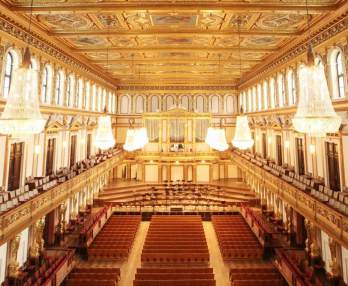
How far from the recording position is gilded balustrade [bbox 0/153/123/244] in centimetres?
848

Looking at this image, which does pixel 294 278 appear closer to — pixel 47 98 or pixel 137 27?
pixel 137 27

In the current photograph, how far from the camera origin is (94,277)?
11.1 metres

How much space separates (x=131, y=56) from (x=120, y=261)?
40.3 ft

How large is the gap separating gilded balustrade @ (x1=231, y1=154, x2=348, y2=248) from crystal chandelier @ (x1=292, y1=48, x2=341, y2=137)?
377 cm

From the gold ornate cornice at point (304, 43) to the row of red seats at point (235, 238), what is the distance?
1042 centimetres

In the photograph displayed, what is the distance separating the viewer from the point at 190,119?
1088 inches

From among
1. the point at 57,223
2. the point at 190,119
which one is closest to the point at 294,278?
the point at 57,223

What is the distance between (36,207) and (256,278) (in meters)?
9.30

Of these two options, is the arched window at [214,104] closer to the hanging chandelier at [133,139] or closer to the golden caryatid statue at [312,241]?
the hanging chandelier at [133,139]

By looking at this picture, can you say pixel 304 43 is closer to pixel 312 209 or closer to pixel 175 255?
pixel 312 209

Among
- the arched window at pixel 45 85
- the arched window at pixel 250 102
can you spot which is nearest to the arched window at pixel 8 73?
the arched window at pixel 45 85

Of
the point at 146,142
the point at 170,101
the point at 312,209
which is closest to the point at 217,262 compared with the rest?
the point at 312,209

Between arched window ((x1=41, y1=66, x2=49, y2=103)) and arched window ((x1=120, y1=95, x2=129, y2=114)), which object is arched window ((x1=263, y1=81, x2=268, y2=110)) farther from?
arched window ((x1=41, y1=66, x2=49, y2=103))

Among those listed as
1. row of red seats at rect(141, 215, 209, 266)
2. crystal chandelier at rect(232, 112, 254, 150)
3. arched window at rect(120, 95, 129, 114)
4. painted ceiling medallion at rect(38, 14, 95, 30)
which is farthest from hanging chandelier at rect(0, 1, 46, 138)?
arched window at rect(120, 95, 129, 114)
